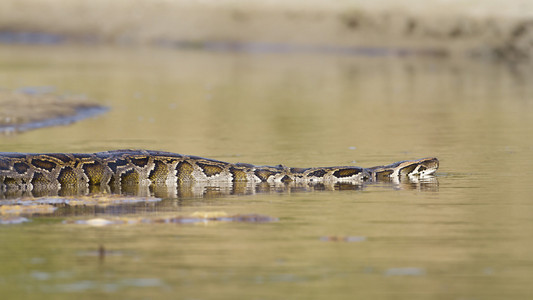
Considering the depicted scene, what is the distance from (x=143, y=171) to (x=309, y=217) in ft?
13.4

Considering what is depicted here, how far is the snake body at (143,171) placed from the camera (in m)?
15.7

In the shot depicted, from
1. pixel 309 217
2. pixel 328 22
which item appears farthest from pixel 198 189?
pixel 328 22

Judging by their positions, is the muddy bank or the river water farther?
the muddy bank

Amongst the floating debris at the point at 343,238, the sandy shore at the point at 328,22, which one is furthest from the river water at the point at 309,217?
the sandy shore at the point at 328,22

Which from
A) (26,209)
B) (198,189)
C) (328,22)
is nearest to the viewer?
(26,209)

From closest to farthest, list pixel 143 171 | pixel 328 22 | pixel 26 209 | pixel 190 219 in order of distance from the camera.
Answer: pixel 190 219, pixel 26 209, pixel 143 171, pixel 328 22

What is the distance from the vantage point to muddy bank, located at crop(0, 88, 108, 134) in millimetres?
25938

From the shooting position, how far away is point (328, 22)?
63.4 metres

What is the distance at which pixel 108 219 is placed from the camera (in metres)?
12.4

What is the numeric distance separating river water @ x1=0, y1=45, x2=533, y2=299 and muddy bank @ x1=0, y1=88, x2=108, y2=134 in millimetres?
715

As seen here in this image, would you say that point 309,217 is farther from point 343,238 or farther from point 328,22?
point 328,22

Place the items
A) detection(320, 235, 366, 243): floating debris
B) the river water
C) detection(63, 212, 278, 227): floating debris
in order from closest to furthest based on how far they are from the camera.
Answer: the river water
detection(320, 235, 366, 243): floating debris
detection(63, 212, 278, 227): floating debris

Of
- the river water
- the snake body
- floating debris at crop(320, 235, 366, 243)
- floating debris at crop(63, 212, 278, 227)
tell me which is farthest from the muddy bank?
floating debris at crop(320, 235, 366, 243)

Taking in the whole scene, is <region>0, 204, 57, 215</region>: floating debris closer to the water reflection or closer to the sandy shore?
the water reflection
